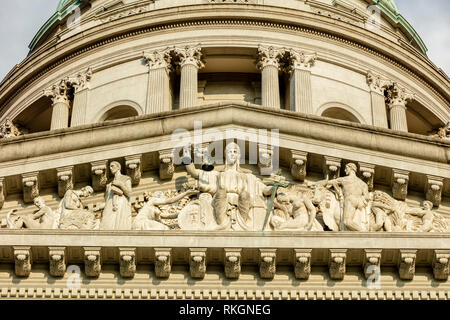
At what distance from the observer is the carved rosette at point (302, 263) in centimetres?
2105

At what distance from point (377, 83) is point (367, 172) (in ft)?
70.3

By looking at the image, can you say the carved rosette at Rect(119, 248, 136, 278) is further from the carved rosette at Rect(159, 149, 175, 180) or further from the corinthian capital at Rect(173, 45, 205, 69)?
the corinthian capital at Rect(173, 45, 205, 69)

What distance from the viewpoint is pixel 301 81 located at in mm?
42156

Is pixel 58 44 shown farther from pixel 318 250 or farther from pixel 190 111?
pixel 318 250

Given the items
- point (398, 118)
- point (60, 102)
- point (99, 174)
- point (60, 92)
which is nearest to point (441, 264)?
point (99, 174)

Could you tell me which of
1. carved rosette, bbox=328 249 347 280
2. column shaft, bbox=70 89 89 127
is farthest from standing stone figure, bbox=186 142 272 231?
column shaft, bbox=70 89 89 127

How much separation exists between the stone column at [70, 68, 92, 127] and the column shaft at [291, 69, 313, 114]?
7.33 m

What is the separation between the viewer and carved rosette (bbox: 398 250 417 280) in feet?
69.4

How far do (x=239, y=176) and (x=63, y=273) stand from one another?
3.79 meters

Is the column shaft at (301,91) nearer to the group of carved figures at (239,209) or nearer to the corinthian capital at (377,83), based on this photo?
the corinthian capital at (377,83)
